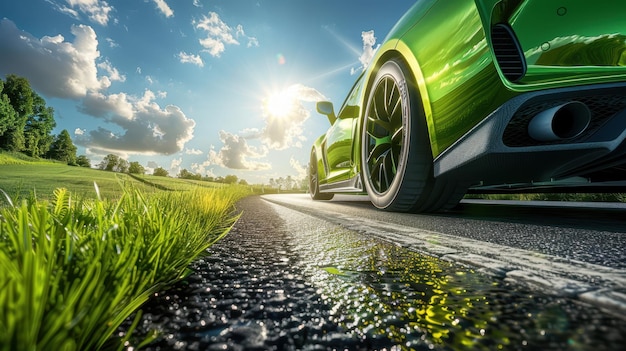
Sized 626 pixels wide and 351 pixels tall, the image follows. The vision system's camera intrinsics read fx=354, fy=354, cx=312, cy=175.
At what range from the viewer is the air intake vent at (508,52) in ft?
6.22

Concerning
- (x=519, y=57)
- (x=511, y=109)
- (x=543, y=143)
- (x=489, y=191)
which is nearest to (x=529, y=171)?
(x=543, y=143)

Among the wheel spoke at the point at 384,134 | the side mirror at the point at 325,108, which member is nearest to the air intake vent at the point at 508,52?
the wheel spoke at the point at 384,134

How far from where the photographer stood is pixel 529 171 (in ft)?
7.18

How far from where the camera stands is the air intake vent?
1.90 meters

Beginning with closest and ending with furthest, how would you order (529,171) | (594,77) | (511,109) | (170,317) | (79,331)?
(79,331)
(170,317)
(594,77)
(511,109)
(529,171)

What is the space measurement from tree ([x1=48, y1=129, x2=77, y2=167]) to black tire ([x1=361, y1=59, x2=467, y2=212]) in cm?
7265

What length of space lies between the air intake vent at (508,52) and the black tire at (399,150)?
0.80 m

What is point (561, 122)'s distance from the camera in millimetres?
1918

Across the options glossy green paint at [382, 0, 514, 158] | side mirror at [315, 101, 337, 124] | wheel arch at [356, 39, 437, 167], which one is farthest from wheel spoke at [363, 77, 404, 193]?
side mirror at [315, 101, 337, 124]

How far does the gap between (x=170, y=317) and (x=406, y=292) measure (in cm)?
55

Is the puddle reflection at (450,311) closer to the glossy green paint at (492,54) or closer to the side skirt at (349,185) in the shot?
the glossy green paint at (492,54)

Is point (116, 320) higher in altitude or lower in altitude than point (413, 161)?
lower

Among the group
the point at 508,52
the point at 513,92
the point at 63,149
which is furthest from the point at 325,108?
the point at 63,149

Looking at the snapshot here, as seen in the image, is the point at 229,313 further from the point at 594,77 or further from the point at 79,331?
the point at 594,77
